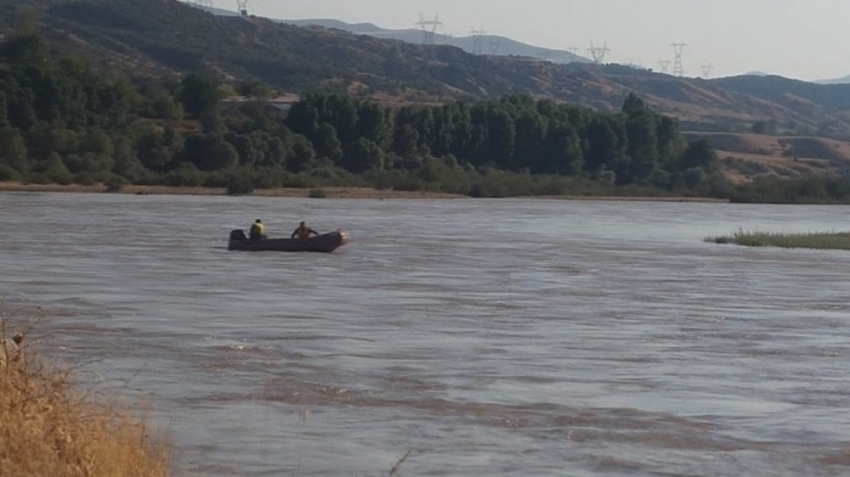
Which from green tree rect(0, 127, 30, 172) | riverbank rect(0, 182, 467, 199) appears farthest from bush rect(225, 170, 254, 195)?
green tree rect(0, 127, 30, 172)

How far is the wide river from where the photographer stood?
16312 mm

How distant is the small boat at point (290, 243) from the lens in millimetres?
44938

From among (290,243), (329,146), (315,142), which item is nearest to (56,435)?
(290,243)

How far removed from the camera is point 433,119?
4579 inches

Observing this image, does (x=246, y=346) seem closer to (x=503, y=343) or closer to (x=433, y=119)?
(x=503, y=343)

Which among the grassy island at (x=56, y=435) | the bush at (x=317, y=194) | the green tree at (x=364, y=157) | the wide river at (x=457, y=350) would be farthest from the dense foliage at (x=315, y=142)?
the grassy island at (x=56, y=435)

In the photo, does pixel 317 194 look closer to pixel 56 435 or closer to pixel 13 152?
pixel 13 152

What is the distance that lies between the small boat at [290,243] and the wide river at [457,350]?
0.58m

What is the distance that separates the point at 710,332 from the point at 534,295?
6997 mm

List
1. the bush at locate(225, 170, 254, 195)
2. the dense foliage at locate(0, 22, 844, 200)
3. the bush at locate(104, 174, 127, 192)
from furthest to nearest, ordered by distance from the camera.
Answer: the dense foliage at locate(0, 22, 844, 200)
the bush at locate(225, 170, 254, 195)
the bush at locate(104, 174, 127, 192)

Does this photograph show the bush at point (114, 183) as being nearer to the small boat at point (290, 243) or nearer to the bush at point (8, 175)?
the bush at point (8, 175)

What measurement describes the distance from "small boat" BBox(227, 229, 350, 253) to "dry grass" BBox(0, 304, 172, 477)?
1262 inches

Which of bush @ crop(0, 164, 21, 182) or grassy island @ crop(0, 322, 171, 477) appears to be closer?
grassy island @ crop(0, 322, 171, 477)

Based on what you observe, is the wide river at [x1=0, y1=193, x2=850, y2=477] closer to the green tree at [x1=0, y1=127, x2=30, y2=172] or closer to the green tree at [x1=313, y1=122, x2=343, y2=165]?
the green tree at [x1=0, y1=127, x2=30, y2=172]
